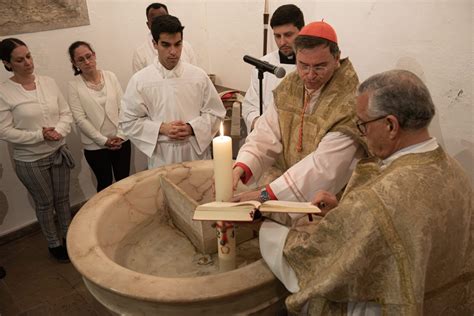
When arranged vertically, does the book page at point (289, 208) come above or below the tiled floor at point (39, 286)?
above

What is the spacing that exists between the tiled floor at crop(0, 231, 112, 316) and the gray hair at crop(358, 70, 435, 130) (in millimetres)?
2361

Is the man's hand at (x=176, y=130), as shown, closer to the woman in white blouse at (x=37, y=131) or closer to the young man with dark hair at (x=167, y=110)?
the young man with dark hair at (x=167, y=110)

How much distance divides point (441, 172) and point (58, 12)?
363cm

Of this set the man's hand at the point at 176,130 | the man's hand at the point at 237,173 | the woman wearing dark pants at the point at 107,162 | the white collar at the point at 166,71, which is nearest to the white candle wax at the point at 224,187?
the man's hand at the point at 237,173

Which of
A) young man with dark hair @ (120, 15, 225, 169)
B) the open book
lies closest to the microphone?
young man with dark hair @ (120, 15, 225, 169)

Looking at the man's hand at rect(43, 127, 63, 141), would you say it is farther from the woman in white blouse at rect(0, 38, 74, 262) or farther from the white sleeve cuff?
the white sleeve cuff

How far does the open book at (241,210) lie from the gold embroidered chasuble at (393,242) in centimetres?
11

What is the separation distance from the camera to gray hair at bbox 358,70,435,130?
1431 millimetres

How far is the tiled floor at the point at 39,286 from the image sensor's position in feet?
10.3

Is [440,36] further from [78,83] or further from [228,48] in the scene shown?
[78,83]

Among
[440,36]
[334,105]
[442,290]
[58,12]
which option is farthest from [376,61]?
[58,12]

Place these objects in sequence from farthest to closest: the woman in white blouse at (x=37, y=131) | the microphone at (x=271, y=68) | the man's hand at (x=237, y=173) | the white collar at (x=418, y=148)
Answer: the woman in white blouse at (x=37, y=131) → the microphone at (x=271, y=68) → the man's hand at (x=237, y=173) → the white collar at (x=418, y=148)

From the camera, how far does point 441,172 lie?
149 cm

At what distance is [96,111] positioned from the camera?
3830mm
